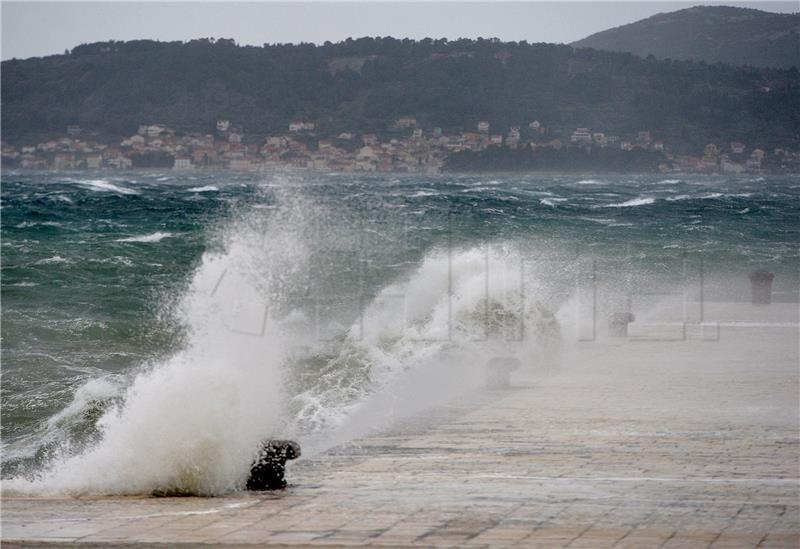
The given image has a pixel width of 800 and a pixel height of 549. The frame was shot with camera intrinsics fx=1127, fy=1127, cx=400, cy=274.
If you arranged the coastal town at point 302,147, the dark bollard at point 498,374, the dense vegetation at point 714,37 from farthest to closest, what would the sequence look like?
the coastal town at point 302,147, the dense vegetation at point 714,37, the dark bollard at point 498,374

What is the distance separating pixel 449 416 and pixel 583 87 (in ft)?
371

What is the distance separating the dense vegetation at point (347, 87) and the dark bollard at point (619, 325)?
8682 cm

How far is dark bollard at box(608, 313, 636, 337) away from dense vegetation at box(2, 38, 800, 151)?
285 feet

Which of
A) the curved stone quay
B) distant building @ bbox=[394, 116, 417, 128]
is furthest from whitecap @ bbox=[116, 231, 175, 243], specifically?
distant building @ bbox=[394, 116, 417, 128]

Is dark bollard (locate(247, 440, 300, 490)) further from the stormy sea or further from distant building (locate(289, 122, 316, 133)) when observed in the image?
distant building (locate(289, 122, 316, 133))

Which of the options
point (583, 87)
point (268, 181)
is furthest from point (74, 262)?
point (583, 87)

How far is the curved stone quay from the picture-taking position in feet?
23.3

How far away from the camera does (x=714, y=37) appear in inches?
5295

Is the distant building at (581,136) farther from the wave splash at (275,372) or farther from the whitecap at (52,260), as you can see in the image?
Result: the wave splash at (275,372)

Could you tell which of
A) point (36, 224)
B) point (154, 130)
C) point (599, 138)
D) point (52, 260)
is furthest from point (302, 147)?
point (52, 260)

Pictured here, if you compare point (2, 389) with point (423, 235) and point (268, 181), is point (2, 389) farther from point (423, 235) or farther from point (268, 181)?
point (268, 181)

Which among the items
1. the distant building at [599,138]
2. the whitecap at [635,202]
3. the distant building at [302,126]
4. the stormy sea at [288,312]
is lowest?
the stormy sea at [288,312]

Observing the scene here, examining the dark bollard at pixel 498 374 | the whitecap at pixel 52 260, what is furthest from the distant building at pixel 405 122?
the dark bollard at pixel 498 374

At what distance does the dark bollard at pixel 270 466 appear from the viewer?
8711 millimetres
